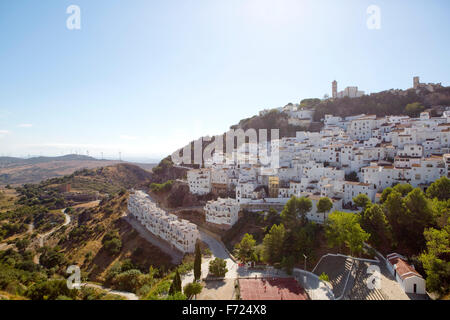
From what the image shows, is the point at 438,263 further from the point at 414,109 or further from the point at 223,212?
the point at 414,109

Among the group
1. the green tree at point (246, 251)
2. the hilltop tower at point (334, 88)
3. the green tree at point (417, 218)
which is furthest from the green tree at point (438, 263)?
the hilltop tower at point (334, 88)

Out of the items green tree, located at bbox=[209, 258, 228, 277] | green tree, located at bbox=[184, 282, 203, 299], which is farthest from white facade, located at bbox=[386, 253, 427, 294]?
green tree, located at bbox=[184, 282, 203, 299]

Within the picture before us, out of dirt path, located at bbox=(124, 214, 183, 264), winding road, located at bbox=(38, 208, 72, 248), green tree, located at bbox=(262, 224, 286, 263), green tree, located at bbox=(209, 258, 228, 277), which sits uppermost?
green tree, located at bbox=(262, 224, 286, 263)

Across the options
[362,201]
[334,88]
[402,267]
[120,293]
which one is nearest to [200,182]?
[120,293]

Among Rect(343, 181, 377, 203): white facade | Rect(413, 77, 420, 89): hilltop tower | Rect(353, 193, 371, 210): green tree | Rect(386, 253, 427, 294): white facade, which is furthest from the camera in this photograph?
Rect(413, 77, 420, 89): hilltop tower

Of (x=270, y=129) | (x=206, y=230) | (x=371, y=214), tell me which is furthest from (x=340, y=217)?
(x=270, y=129)

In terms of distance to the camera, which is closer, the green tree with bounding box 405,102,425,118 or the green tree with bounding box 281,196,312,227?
the green tree with bounding box 281,196,312,227

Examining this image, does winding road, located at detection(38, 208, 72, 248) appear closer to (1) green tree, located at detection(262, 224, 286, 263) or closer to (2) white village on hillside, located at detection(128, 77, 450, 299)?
(2) white village on hillside, located at detection(128, 77, 450, 299)
